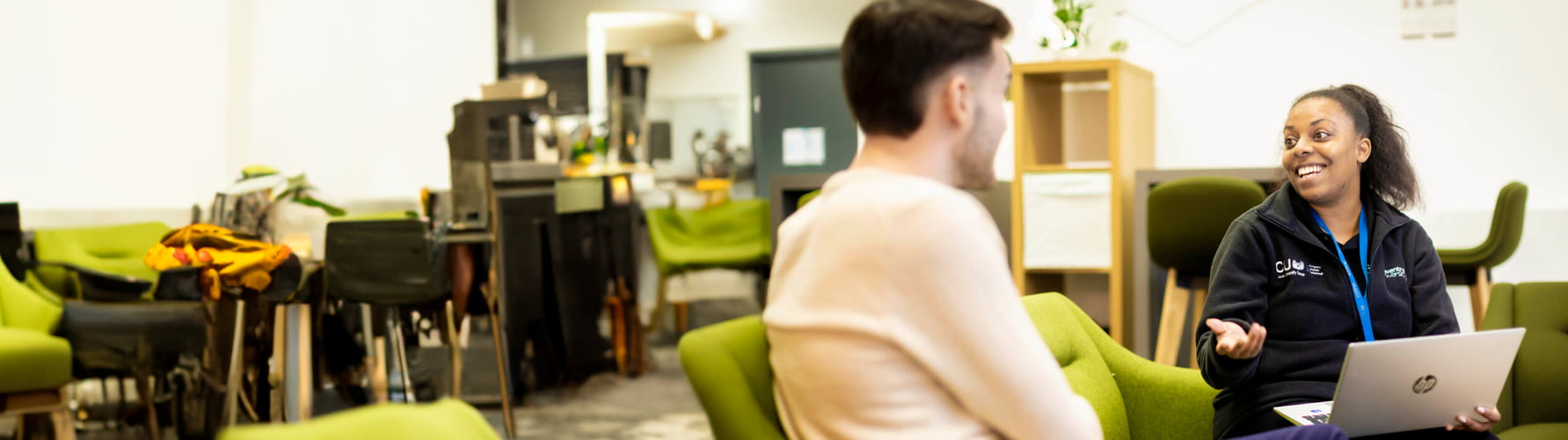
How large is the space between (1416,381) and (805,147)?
7.63 meters

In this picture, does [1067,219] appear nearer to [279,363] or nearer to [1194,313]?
[1194,313]

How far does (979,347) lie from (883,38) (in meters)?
0.32

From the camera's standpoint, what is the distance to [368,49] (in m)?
5.84

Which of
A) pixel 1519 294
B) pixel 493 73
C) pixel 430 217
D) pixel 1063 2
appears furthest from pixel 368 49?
pixel 1519 294

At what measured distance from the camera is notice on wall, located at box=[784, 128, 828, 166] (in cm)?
919

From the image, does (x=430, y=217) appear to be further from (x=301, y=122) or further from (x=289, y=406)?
(x=301, y=122)

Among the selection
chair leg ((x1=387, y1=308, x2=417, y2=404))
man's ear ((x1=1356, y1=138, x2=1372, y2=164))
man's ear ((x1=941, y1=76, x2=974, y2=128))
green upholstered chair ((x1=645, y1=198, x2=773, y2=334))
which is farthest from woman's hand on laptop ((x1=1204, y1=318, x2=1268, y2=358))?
green upholstered chair ((x1=645, y1=198, x2=773, y2=334))

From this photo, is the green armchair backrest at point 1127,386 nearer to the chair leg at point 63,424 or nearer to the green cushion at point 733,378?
the green cushion at point 733,378

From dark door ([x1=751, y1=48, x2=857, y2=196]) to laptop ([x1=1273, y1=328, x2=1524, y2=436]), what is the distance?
7270 mm

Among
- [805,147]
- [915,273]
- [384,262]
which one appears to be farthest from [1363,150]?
[805,147]

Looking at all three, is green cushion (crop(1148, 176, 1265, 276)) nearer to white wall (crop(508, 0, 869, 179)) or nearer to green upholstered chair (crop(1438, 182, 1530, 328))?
green upholstered chair (crop(1438, 182, 1530, 328))

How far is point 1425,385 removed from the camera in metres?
1.69

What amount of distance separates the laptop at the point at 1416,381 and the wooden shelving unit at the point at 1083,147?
2677mm

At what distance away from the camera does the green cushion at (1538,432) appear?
7.61 ft
